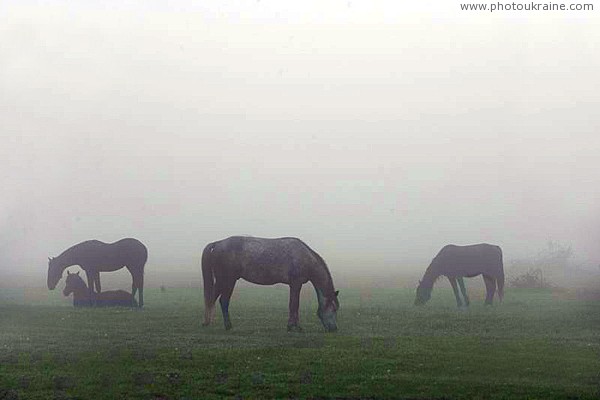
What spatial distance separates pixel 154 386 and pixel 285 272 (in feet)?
26.6

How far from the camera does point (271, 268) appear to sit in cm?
2312

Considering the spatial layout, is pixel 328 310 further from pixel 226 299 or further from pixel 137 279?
pixel 137 279

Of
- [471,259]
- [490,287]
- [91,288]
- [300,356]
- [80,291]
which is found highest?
[471,259]

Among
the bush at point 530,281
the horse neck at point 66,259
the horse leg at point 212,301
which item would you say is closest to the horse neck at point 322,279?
the horse leg at point 212,301

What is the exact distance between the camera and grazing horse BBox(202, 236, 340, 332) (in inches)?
908

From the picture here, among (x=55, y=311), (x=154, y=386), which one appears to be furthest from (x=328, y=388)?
(x=55, y=311)

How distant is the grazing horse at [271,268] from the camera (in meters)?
23.1

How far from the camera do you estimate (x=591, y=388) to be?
15344mm

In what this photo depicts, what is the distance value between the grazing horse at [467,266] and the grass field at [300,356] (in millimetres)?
5170

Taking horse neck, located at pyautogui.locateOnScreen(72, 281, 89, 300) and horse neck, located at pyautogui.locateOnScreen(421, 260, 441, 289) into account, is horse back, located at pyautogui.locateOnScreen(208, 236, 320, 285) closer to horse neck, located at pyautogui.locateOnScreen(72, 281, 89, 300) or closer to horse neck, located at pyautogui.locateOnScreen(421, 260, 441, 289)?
horse neck, located at pyautogui.locateOnScreen(72, 281, 89, 300)

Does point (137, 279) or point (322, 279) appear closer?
point (322, 279)

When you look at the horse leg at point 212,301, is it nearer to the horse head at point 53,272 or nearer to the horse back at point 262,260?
the horse back at point 262,260

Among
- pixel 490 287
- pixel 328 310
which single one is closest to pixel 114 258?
pixel 328 310

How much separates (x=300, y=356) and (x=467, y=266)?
1754 centimetres
